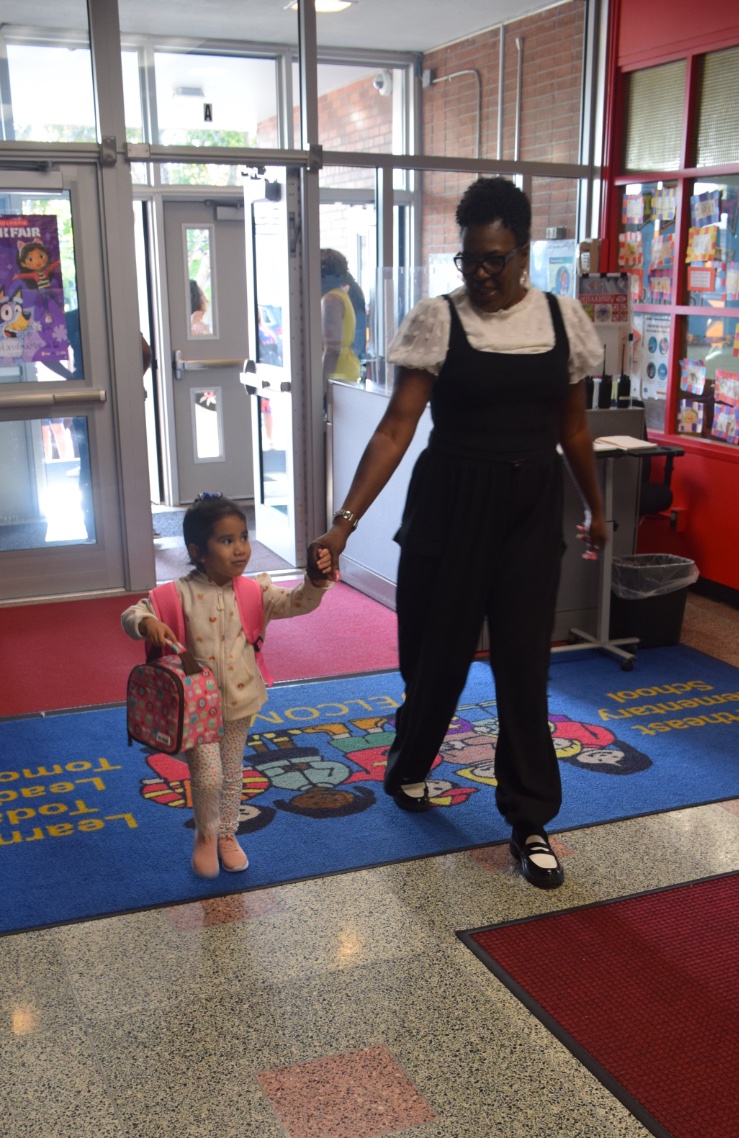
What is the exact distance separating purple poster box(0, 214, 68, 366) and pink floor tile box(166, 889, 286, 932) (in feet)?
10.9

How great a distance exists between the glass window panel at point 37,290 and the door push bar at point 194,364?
72.5 inches

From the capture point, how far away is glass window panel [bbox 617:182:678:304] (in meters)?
5.71

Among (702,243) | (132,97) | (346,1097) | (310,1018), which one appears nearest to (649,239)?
(702,243)

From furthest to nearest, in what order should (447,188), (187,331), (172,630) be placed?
(187,331), (447,188), (172,630)

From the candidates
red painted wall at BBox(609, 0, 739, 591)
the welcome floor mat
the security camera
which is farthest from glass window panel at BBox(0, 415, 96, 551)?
red painted wall at BBox(609, 0, 739, 591)

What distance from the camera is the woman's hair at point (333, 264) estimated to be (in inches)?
230

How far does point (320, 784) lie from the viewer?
338cm

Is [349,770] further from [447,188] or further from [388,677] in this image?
[447,188]

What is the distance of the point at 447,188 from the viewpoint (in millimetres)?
6031

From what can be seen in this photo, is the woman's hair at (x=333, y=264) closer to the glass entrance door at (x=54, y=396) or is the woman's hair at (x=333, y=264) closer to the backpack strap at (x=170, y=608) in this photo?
the glass entrance door at (x=54, y=396)

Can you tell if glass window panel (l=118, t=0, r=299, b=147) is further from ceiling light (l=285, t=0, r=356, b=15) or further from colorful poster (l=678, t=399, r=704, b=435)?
colorful poster (l=678, t=399, r=704, b=435)

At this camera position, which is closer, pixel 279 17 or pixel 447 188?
pixel 279 17

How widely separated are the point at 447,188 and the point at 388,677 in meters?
3.00

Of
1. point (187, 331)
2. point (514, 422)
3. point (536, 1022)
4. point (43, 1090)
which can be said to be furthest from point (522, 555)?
point (187, 331)
